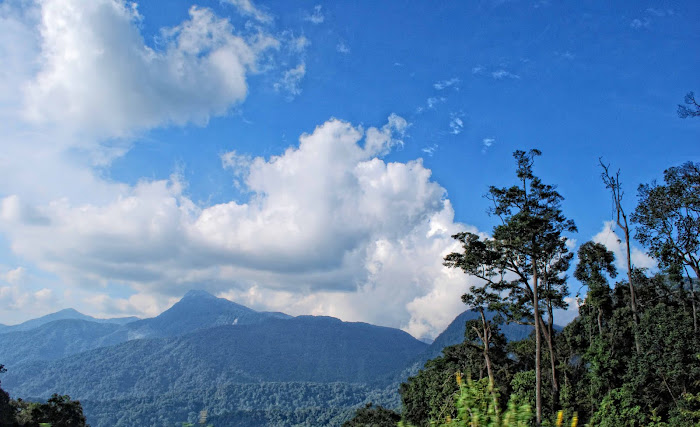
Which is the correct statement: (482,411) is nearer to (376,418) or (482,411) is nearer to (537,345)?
(537,345)

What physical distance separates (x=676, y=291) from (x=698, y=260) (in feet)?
47.2

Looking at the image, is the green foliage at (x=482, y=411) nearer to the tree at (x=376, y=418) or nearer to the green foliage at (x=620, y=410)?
the green foliage at (x=620, y=410)

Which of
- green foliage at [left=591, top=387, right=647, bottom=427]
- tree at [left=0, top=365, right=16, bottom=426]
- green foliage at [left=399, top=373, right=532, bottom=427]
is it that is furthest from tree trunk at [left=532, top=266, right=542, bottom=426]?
tree at [left=0, top=365, right=16, bottom=426]

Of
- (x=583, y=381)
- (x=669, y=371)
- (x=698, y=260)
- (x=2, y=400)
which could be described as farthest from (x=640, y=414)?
(x=2, y=400)

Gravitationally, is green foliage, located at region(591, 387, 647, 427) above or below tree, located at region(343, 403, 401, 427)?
above

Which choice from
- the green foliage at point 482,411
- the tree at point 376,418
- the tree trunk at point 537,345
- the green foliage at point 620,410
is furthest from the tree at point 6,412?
the green foliage at point 482,411

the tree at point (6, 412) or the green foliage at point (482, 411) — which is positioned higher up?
the green foliage at point (482, 411)

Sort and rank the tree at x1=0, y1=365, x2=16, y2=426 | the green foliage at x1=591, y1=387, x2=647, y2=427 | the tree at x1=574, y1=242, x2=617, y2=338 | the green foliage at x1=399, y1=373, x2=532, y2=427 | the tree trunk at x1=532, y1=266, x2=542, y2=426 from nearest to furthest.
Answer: the green foliage at x1=399, y1=373, x2=532, y2=427 → the tree trunk at x1=532, y1=266, x2=542, y2=426 → the green foliage at x1=591, y1=387, x2=647, y2=427 → the tree at x1=574, y1=242, x2=617, y2=338 → the tree at x1=0, y1=365, x2=16, y2=426

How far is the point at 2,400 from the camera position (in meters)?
41.9

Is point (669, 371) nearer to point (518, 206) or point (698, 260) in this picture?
point (698, 260)

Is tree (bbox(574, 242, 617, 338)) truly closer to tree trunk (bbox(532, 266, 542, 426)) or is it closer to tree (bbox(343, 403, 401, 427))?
tree trunk (bbox(532, 266, 542, 426))

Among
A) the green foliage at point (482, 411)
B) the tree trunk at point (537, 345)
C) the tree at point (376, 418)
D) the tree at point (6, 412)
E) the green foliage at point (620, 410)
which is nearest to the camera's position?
the green foliage at point (482, 411)

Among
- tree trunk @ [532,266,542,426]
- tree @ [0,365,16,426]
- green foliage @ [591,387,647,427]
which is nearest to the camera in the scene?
tree trunk @ [532,266,542,426]

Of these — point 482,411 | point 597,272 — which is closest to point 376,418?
point 597,272
